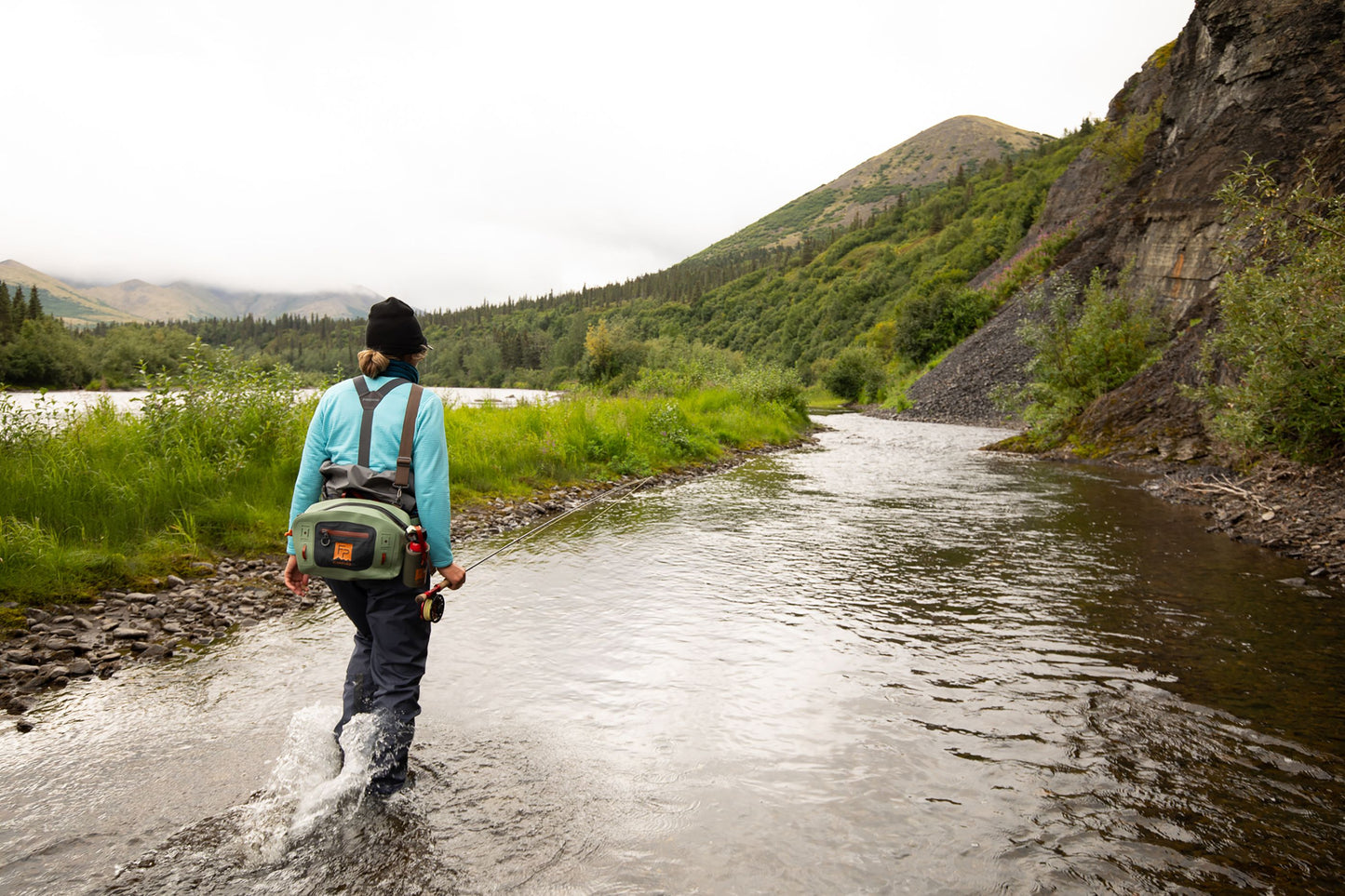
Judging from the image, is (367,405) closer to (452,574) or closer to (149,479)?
(452,574)

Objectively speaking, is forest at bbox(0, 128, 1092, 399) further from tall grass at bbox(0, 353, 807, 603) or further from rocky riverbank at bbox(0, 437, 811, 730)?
rocky riverbank at bbox(0, 437, 811, 730)

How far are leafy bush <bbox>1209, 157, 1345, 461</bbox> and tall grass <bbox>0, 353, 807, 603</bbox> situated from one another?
13240 mm

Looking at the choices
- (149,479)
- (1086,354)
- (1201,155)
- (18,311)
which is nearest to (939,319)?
(1201,155)

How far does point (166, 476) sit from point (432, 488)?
693cm

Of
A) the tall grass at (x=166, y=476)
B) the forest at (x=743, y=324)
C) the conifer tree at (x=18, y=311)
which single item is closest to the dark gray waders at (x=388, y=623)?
the tall grass at (x=166, y=476)

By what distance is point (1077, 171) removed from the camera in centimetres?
5462

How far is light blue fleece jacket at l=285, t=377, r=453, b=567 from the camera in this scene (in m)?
3.70

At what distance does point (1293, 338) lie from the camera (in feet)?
35.3

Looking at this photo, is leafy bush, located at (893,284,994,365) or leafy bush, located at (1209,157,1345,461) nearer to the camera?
leafy bush, located at (1209,157,1345,461)

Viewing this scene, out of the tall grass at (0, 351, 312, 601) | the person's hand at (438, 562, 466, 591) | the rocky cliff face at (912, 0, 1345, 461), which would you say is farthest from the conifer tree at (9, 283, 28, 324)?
the rocky cliff face at (912, 0, 1345, 461)

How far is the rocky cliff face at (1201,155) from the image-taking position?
19.7m

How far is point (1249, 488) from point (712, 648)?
40.0 feet

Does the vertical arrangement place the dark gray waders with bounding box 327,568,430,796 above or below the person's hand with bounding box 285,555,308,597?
below

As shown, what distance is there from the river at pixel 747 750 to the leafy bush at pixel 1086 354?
1847cm
